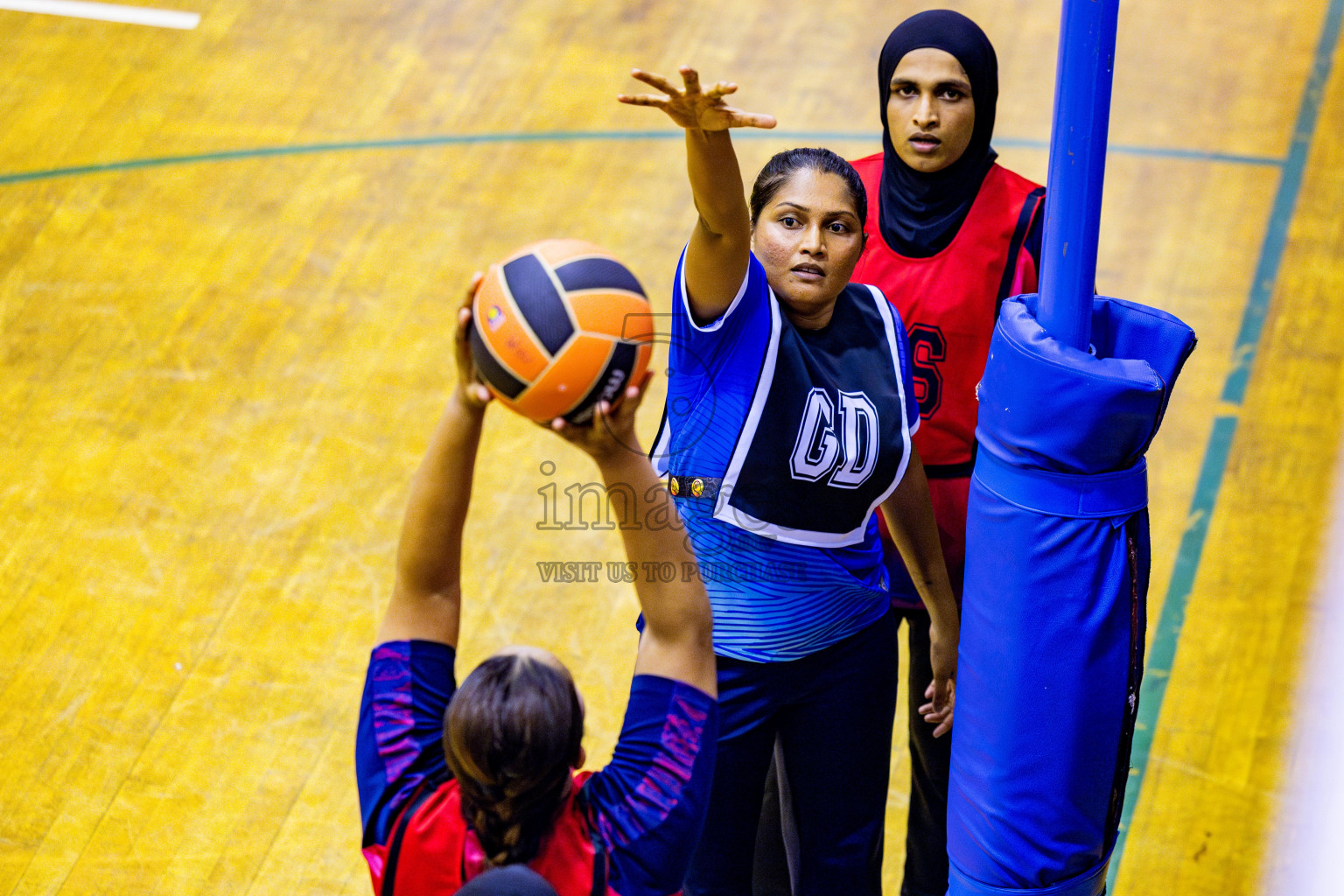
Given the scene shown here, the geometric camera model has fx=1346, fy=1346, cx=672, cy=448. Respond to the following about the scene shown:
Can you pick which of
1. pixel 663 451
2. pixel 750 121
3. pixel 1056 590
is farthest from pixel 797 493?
pixel 750 121

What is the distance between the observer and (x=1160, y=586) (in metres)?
4.04

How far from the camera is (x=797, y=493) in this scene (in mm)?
2430

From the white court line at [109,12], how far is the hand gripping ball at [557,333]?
205 inches

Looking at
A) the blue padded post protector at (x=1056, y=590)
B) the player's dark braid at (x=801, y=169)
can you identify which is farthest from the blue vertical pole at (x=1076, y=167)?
the player's dark braid at (x=801, y=169)

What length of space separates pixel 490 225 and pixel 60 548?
→ 2053 mm

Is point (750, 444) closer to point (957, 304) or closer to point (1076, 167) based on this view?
point (957, 304)

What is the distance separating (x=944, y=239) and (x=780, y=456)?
0.70 meters

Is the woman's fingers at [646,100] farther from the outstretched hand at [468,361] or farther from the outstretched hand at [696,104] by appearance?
the outstretched hand at [468,361]

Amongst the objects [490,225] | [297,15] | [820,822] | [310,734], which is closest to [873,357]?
[820,822]

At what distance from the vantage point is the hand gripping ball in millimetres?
1835

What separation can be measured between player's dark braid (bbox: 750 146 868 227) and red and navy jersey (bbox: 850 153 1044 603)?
0.85 ft

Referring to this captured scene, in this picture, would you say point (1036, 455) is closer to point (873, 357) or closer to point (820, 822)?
point (873, 357)

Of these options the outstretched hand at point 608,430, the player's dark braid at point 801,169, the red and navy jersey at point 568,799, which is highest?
the player's dark braid at point 801,169

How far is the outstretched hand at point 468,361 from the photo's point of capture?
1727mm
